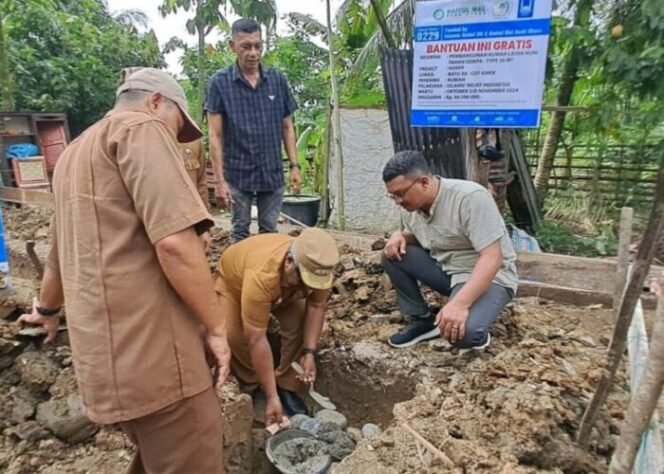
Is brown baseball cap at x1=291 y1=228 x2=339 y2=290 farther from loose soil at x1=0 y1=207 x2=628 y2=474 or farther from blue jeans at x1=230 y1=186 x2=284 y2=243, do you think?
blue jeans at x1=230 y1=186 x2=284 y2=243

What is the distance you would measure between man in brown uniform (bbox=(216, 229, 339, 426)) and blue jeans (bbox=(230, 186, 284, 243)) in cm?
89

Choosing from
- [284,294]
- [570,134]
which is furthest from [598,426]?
[570,134]

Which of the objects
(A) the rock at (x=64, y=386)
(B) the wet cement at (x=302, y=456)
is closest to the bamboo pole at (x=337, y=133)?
(B) the wet cement at (x=302, y=456)

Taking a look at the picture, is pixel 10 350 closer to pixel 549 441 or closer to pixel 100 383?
pixel 100 383

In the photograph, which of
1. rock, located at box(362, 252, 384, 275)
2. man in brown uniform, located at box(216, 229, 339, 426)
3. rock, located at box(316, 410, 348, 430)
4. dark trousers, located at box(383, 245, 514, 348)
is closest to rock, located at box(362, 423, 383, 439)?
rock, located at box(316, 410, 348, 430)

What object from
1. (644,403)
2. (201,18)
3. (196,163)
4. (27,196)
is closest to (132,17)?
(201,18)

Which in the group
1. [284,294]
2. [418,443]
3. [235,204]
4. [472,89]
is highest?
[472,89]

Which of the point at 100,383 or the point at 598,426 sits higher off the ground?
the point at 100,383

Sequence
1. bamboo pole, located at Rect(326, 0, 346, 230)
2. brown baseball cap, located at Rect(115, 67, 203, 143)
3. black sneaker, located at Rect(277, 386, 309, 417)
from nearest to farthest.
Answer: brown baseball cap, located at Rect(115, 67, 203, 143) → black sneaker, located at Rect(277, 386, 309, 417) → bamboo pole, located at Rect(326, 0, 346, 230)

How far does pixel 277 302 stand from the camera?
297 cm

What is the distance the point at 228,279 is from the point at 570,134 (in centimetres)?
537

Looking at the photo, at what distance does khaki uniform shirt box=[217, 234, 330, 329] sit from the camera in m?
2.63

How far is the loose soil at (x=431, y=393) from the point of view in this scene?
6.88ft

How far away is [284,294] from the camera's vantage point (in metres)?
2.92
